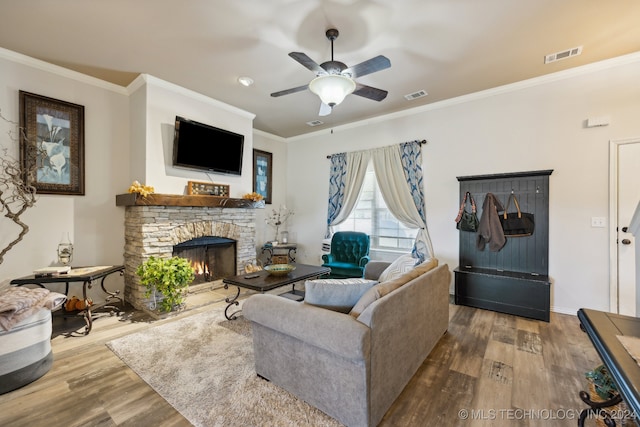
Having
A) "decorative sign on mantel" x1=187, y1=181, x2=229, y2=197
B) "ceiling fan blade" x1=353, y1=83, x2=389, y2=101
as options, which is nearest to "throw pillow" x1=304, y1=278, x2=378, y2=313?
"ceiling fan blade" x1=353, y1=83, x2=389, y2=101

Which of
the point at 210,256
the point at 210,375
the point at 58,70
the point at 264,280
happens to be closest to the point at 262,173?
the point at 210,256

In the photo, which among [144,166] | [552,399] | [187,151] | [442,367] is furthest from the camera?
[187,151]

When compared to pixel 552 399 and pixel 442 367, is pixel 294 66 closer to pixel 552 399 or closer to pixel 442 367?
pixel 442 367

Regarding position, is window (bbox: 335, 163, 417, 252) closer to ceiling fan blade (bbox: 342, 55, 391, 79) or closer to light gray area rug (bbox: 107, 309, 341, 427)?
ceiling fan blade (bbox: 342, 55, 391, 79)

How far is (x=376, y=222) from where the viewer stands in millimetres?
5117

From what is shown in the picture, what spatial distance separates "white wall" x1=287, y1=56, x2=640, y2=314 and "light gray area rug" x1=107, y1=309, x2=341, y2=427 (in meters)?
3.27

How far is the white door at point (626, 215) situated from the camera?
3.12 m

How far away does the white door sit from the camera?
10.3ft

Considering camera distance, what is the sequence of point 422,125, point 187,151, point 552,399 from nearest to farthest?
point 552,399 → point 187,151 → point 422,125

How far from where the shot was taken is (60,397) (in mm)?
1939

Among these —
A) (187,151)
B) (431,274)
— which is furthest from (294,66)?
(431,274)

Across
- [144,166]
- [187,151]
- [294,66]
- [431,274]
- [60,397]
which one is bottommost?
[60,397]

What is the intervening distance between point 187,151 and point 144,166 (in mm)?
582

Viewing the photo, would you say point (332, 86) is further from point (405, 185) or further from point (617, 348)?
point (405, 185)
